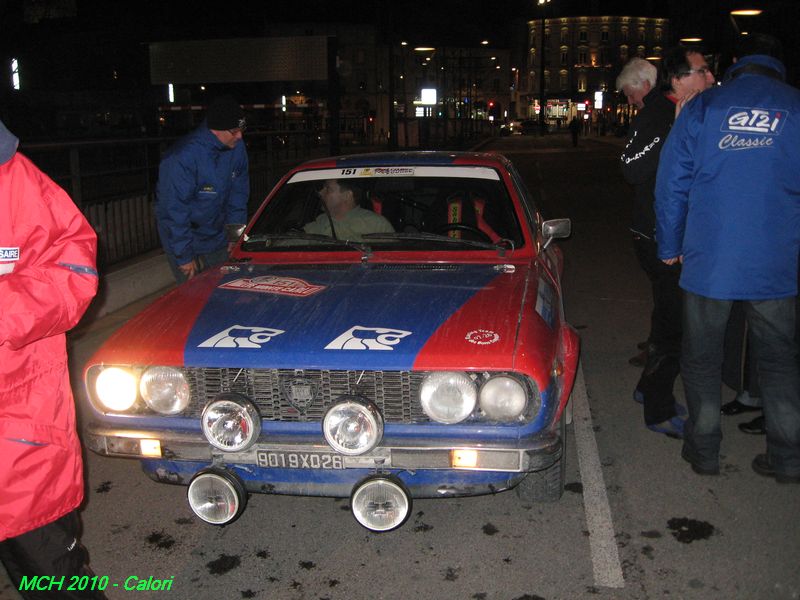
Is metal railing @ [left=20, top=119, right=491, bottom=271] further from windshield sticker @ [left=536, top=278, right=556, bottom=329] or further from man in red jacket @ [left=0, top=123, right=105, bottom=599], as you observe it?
man in red jacket @ [left=0, top=123, right=105, bottom=599]

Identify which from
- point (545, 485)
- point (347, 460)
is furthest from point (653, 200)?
point (347, 460)

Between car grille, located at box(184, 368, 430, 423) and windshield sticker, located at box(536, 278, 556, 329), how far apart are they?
0.79 meters

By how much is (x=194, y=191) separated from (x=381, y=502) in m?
3.00

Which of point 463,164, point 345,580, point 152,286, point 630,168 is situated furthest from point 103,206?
point 345,580

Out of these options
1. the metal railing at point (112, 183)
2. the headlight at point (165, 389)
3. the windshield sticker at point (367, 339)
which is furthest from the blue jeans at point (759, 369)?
the metal railing at point (112, 183)

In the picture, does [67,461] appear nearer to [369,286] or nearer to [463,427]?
[463,427]

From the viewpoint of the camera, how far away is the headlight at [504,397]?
320 centimetres

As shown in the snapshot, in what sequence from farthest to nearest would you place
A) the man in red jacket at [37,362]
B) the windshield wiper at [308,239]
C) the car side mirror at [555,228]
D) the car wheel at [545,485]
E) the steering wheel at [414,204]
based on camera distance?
the steering wheel at [414,204]
the car side mirror at [555,228]
the windshield wiper at [308,239]
the car wheel at [545,485]
the man in red jacket at [37,362]

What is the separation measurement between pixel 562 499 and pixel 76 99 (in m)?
30.4

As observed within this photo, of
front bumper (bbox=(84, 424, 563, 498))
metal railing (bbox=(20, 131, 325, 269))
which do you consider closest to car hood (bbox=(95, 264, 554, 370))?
front bumper (bbox=(84, 424, 563, 498))

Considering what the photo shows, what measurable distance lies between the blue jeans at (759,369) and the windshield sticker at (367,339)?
1570mm

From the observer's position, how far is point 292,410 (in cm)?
333

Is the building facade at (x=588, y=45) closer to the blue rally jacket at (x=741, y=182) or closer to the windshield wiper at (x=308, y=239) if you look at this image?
the windshield wiper at (x=308, y=239)

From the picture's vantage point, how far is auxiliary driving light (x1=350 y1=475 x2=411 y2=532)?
3.16 meters
